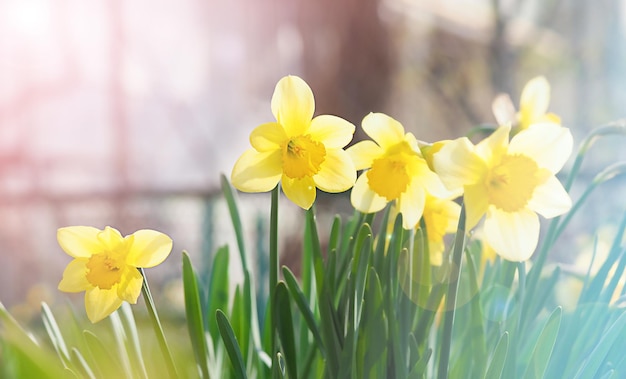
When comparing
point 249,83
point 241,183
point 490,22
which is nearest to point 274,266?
point 241,183

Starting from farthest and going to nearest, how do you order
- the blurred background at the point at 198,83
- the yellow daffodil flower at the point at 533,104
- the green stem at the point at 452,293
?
the blurred background at the point at 198,83
the yellow daffodil flower at the point at 533,104
the green stem at the point at 452,293

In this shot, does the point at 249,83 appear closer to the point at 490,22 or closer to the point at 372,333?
the point at 490,22

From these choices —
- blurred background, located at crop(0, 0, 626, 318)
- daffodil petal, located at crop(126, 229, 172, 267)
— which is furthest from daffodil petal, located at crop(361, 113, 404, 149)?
blurred background, located at crop(0, 0, 626, 318)

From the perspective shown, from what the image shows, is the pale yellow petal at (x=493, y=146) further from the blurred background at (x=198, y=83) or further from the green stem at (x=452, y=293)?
the blurred background at (x=198, y=83)

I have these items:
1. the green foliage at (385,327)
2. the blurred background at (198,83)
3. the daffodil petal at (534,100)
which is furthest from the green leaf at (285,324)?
the blurred background at (198,83)

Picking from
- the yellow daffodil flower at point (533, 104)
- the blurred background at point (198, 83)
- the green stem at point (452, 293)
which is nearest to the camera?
the green stem at point (452, 293)

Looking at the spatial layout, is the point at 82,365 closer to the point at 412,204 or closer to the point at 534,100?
the point at 412,204

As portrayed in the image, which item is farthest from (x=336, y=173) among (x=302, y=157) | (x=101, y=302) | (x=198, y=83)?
(x=198, y=83)
